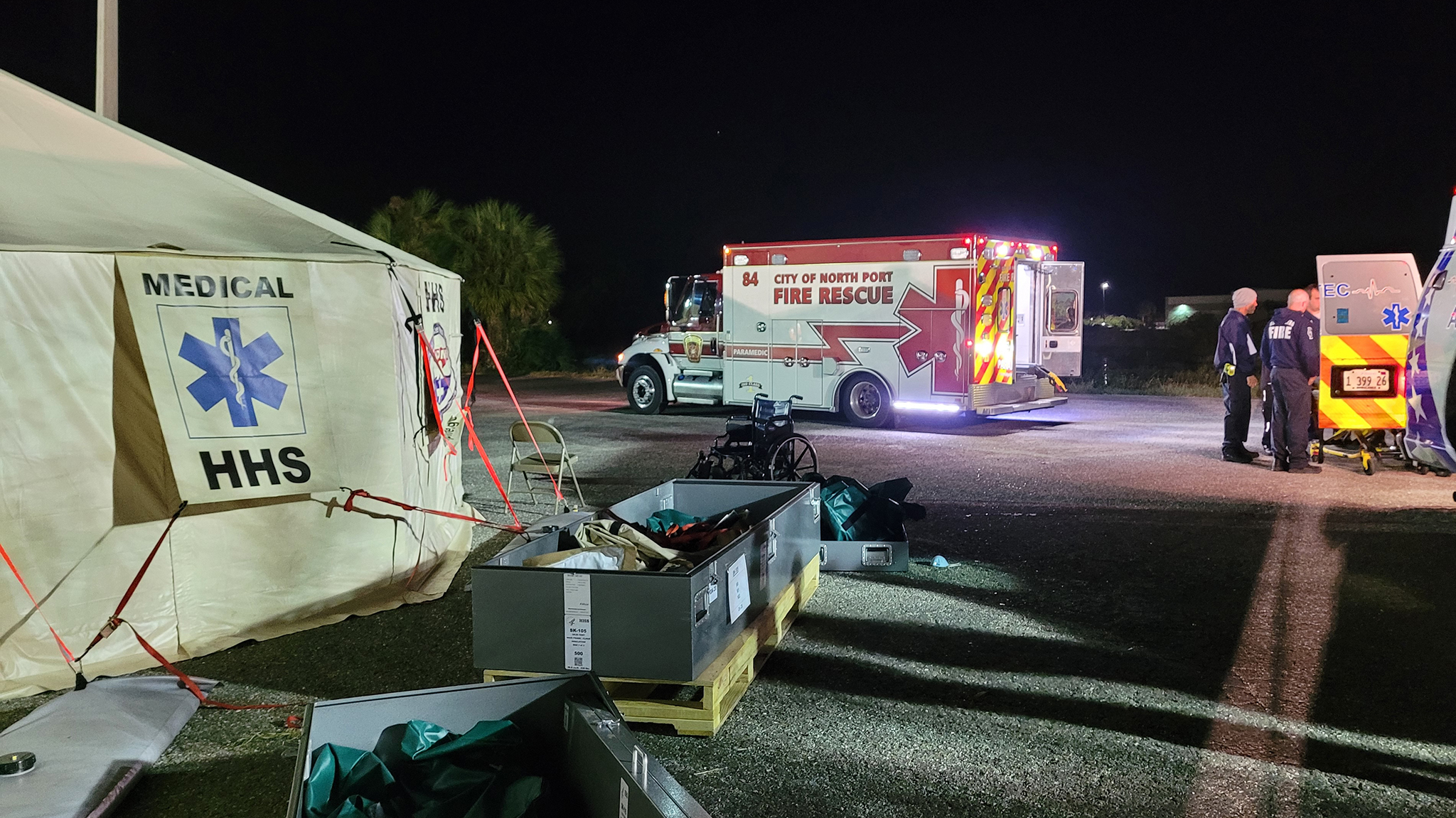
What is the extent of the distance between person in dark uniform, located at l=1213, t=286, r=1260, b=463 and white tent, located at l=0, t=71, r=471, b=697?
7.95m

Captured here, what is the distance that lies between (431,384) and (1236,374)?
796 centimetres

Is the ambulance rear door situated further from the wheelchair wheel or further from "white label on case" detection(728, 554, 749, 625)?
"white label on case" detection(728, 554, 749, 625)

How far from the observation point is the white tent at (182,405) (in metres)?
4.62

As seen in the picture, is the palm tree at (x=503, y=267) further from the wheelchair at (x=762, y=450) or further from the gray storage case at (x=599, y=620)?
the gray storage case at (x=599, y=620)

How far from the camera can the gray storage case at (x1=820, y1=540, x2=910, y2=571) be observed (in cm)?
610

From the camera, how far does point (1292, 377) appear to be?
927 centimetres

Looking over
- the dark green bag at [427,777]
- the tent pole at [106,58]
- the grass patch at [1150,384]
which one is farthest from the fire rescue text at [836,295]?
the dark green bag at [427,777]

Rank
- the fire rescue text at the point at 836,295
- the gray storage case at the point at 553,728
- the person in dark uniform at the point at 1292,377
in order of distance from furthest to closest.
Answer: the fire rescue text at the point at 836,295 → the person in dark uniform at the point at 1292,377 → the gray storage case at the point at 553,728

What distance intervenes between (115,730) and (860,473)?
6.93 metres

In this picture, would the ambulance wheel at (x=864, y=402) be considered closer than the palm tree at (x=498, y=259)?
Yes

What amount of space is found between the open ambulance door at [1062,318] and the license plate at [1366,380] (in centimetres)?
436

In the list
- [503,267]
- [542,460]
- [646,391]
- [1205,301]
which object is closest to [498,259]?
[503,267]

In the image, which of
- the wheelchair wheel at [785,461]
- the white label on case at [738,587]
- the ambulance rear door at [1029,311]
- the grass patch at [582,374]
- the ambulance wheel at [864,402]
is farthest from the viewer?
the grass patch at [582,374]

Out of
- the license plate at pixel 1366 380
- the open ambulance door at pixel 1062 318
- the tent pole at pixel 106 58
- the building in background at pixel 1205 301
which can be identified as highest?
the building in background at pixel 1205 301
